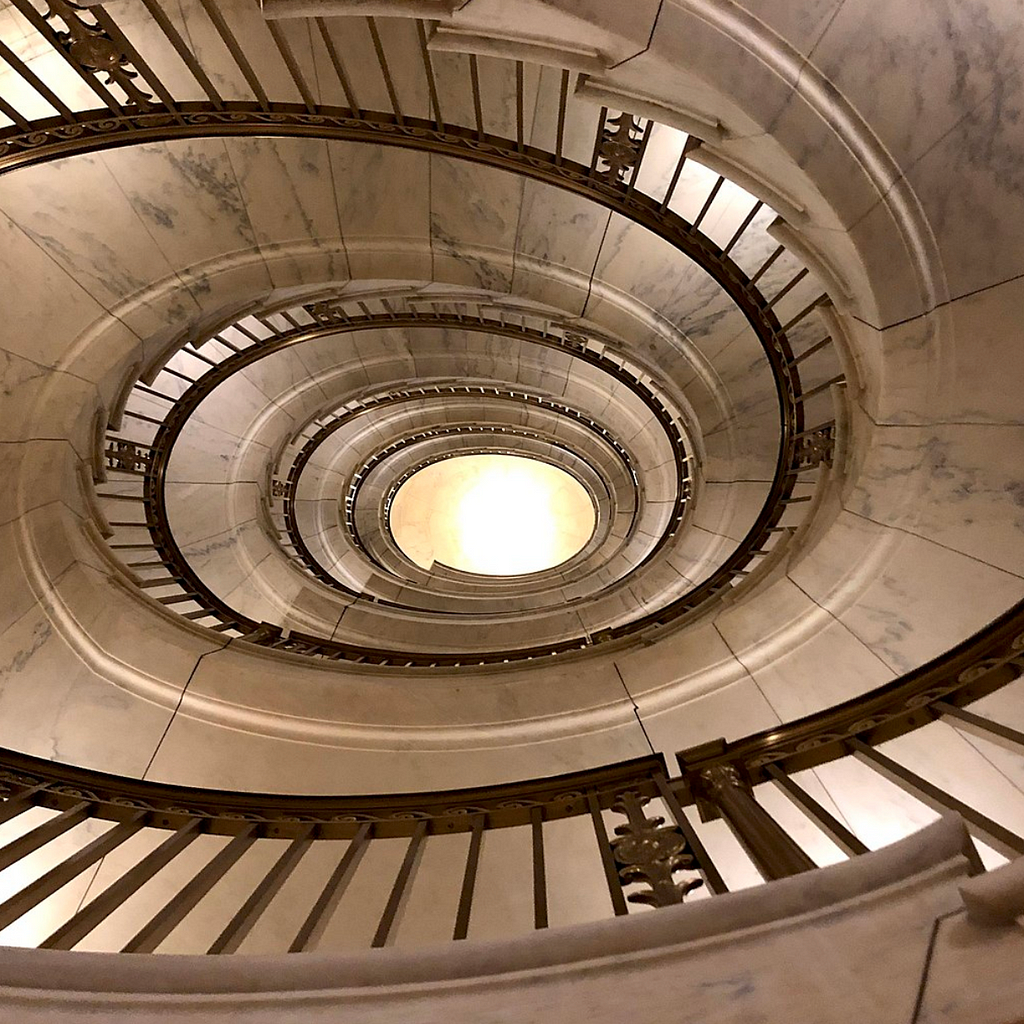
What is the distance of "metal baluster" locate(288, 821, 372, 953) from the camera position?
203 centimetres

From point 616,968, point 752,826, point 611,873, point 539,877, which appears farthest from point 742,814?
point 616,968

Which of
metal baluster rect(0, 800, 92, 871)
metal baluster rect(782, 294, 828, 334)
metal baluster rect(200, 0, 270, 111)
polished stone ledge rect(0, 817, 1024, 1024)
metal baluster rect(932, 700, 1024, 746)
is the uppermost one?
metal baluster rect(200, 0, 270, 111)

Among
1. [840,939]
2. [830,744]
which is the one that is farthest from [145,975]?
[830,744]

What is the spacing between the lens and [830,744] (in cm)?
252

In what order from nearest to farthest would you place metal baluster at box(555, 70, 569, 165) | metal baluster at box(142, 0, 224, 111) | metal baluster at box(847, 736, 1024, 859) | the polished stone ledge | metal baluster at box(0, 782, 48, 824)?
1. the polished stone ledge
2. metal baluster at box(847, 736, 1024, 859)
3. metal baluster at box(0, 782, 48, 824)
4. metal baluster at box(142, 0, 224, 111)
5. metal baluster at box(555, 70, 569, 165)

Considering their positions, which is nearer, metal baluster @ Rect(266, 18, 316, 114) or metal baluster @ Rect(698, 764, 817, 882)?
metal baluster @ Rect(698, 764, 817, 882)

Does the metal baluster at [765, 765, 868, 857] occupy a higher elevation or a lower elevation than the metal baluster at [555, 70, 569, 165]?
lower

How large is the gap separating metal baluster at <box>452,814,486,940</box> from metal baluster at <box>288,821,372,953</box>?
0.44 meters

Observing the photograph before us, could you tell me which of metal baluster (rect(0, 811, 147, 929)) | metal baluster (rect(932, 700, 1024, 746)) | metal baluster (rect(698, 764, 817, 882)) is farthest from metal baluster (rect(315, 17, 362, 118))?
metal baluster (rect(932, 700, 1024, 746))

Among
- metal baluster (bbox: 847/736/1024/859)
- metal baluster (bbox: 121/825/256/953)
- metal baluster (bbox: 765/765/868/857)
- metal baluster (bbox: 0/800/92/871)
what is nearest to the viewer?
metal baluster (bbox: 847/736/1024/859)

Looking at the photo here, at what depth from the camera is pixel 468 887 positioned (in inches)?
88.6

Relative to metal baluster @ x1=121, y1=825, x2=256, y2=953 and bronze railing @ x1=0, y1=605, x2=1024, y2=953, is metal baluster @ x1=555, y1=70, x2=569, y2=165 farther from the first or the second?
metal baluster @ x1=121, y1=825, x2=256, y2=953

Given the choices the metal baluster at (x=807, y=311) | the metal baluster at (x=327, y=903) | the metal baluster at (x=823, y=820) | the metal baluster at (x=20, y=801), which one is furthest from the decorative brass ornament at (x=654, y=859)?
the metal baluster at (x=807, y=311)

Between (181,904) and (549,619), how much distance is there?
238 inches
